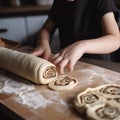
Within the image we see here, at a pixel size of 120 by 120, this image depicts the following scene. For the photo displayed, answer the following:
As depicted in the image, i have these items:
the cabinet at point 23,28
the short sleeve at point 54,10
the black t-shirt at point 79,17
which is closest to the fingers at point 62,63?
the black t-shirt at point 79,17

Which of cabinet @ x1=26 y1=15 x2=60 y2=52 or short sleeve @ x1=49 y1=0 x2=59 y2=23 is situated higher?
short sleeve @ x1=49 y1=0 x2=59 y2=23

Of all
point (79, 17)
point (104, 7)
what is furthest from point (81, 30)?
point (104, 7)

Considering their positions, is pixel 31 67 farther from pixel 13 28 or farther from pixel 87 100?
pixel 13 28

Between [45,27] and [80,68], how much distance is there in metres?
0.41

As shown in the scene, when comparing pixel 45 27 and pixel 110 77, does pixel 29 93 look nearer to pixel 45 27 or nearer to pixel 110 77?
pixel 110 77

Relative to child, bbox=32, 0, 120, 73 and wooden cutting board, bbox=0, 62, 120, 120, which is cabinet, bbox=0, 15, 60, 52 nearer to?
child, bbox=32, 0, 120, 73

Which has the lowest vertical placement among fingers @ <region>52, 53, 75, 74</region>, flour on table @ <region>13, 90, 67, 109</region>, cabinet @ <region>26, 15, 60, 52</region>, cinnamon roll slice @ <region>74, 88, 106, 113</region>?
cabinet @ <region>26, 15, 60, 52</region>

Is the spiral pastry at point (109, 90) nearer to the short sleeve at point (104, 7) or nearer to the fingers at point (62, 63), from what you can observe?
the fingers at point (62, 63)

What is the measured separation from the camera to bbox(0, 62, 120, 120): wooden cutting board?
623mm

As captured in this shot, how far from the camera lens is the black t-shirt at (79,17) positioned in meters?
0.99

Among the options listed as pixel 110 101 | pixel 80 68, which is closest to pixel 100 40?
pixel 80 68

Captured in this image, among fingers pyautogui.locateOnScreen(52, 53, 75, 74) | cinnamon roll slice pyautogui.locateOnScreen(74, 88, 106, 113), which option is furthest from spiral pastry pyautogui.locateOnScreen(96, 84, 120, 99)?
fingers pyautogui.locateOnScreen(52, 53, 75, 74)

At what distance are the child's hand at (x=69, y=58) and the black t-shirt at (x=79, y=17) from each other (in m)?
0.21

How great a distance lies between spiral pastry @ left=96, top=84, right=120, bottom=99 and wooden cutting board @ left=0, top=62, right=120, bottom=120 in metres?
0.05
